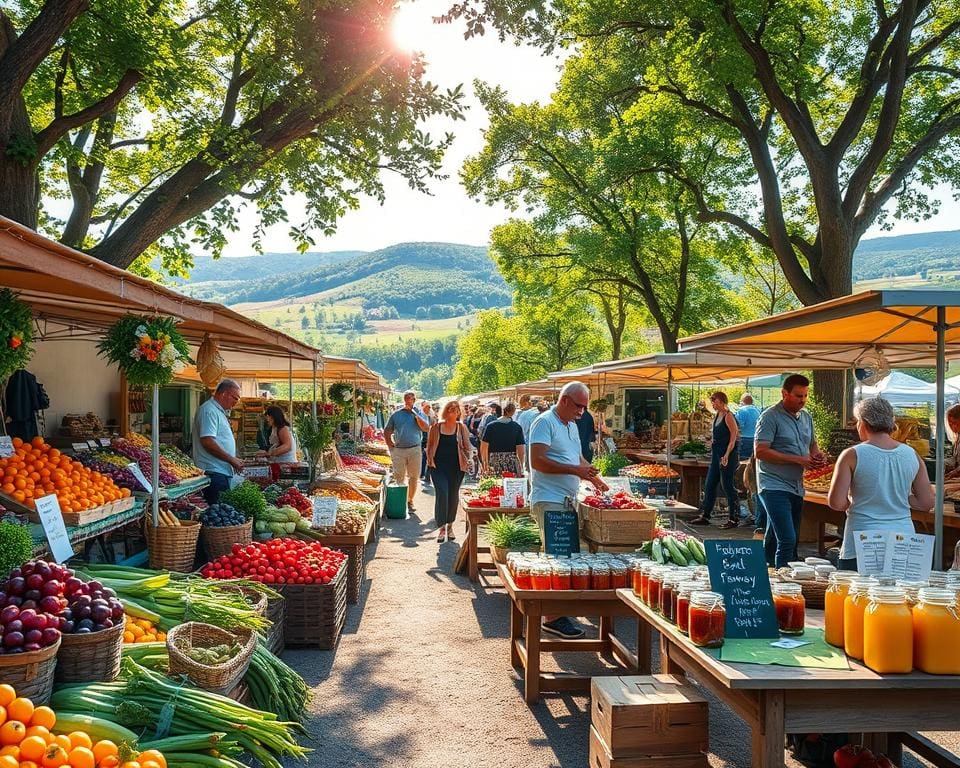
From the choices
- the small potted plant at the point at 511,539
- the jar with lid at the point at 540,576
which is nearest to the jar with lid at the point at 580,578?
Result: the jar with lid at the point at 540,576

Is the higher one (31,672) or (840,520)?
(31,672)

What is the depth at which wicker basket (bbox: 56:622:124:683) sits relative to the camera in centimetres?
357

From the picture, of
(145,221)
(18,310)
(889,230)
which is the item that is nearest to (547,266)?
(889,230)

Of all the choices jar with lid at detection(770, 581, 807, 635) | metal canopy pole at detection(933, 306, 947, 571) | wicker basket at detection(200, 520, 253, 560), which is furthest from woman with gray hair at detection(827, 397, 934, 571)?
wicker basket at detection(200, 520, 253, 560)

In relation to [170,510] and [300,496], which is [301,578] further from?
[300,496]

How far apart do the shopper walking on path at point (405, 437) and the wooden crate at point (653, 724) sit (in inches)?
357

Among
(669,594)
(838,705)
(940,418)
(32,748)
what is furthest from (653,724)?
(940,418)

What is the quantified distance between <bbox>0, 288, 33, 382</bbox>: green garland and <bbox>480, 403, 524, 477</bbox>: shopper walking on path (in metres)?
7.09

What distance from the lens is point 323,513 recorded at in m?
7.56

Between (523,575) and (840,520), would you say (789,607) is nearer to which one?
(523,575)

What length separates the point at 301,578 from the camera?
242 inches

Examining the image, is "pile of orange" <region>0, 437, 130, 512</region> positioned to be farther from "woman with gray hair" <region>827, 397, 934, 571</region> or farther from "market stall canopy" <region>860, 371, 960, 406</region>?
"market stall canopy" <region>860, 371, 960, 406</region>

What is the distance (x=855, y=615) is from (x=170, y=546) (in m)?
4.87

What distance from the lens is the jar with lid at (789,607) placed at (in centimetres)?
324
